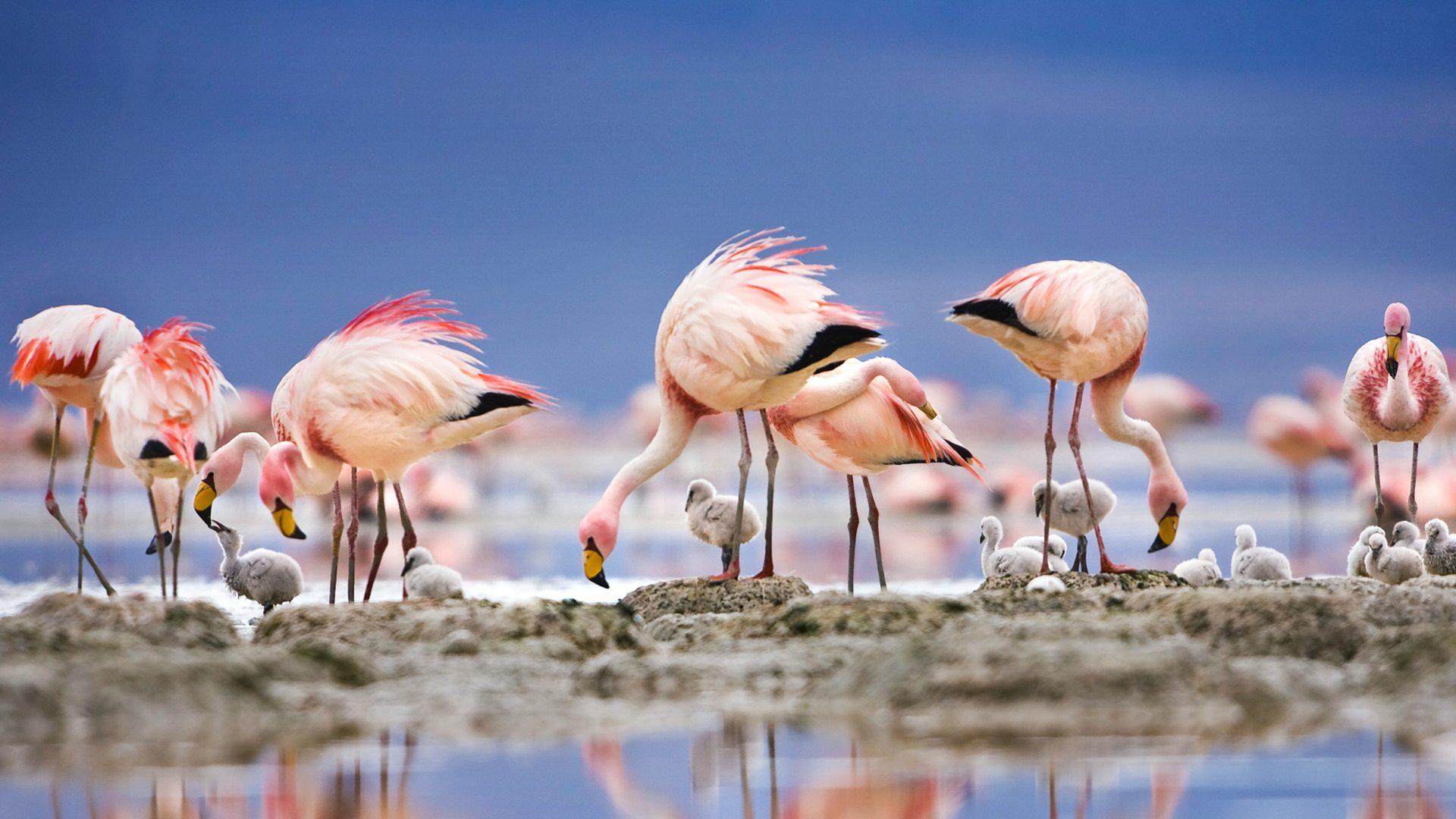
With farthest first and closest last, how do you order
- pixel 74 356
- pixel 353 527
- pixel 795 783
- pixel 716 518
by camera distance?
pixel 716 518
pixel 74 356
pixel 353 527
pixel 795 783

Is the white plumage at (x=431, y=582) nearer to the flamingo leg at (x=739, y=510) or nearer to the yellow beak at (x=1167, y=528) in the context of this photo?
the flamingo leg at (x=739, y=510)

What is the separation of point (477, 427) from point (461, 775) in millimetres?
3875

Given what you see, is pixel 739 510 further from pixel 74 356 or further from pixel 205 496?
pixel 74 356

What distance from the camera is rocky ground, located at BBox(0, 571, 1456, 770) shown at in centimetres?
309

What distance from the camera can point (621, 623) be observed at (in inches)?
186

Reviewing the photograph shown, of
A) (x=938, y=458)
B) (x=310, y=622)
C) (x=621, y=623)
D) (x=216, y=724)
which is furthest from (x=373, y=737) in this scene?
(x=938, y=458)

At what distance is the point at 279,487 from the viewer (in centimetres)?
651

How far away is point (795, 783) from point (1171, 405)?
40.5 feet

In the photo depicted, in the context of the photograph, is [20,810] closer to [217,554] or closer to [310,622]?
[310,622]

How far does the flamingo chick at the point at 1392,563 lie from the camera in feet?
23.2

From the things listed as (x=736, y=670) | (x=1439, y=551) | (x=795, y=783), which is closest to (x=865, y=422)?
(x=736, y=670)

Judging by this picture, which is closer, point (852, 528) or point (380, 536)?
point (380, 536)

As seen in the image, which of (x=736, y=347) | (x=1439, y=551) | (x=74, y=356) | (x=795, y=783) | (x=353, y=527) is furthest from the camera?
(x=1439, y=551)

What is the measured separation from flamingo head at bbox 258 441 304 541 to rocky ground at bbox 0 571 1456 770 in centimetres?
143
